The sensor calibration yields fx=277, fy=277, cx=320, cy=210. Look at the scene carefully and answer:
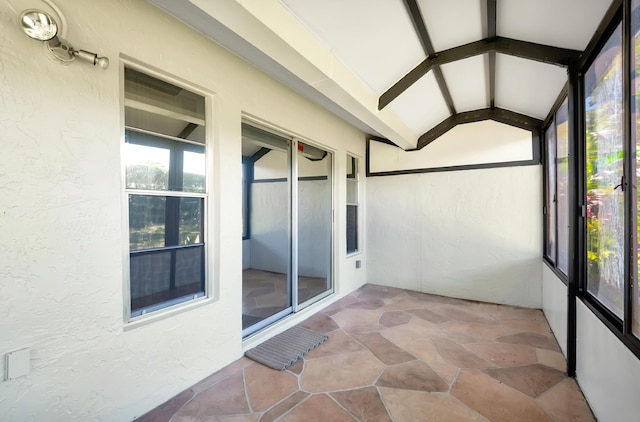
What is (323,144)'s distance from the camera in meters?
3.96

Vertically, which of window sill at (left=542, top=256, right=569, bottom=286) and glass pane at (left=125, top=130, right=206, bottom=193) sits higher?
glass pane at (left=125, top=130, right=206, bottom=193)

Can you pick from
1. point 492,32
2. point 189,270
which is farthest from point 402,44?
point 189,270

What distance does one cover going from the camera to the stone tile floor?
1.91 metres

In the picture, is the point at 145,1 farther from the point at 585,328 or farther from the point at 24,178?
the point at 585,328

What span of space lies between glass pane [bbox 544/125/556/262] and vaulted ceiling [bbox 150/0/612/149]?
1.23 ft

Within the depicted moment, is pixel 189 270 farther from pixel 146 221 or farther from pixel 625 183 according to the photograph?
pixel 625 183

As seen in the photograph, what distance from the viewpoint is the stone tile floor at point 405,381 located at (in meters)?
1.91

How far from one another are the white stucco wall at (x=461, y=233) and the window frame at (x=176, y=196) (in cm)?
339

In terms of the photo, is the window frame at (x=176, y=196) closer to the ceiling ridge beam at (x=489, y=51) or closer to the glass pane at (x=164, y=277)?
the glass pane at (x=164, y=277)

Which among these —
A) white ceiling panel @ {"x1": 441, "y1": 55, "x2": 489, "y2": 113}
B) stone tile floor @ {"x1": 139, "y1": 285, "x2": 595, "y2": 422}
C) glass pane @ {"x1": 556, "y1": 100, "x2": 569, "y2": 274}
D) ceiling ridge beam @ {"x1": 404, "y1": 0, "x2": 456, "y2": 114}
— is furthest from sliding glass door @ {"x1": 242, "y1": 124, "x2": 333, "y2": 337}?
glass pane @ {"x1": 556, "y1": 100, "x2": 569, "y2": 274}

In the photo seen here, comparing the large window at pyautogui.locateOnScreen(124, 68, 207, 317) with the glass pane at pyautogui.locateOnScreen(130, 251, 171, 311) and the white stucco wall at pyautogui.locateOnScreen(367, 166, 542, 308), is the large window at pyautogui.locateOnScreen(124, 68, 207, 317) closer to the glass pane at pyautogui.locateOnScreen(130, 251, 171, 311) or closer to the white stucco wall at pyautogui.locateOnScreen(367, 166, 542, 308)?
the glass pane at pyautogui.locateOnScreen(130, 251, 171, 311)

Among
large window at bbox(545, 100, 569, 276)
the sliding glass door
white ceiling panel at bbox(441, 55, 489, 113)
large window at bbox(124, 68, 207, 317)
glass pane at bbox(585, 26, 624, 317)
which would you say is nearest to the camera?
glass pane at bbox(585, 26, 624, 317)

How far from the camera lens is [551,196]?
139 inches

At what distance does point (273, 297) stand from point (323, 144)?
7.47 ft
